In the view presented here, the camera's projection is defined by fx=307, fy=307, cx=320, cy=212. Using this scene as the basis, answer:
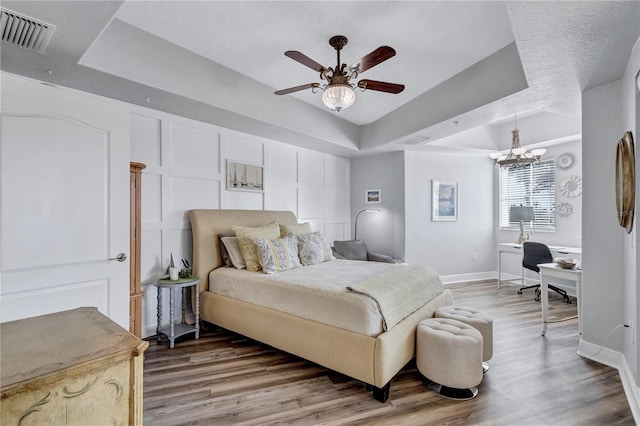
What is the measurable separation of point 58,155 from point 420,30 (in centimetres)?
288

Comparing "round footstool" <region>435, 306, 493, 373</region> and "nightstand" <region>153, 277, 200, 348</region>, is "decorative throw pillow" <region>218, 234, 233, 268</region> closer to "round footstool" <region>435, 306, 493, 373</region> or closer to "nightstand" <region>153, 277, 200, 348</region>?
"nightstand" <region>153, 277, 200, 348</region>

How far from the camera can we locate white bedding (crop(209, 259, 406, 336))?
220 cm

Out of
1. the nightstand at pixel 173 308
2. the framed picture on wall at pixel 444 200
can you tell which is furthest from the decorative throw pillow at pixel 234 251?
the framed picture on wall at pixel 444 200

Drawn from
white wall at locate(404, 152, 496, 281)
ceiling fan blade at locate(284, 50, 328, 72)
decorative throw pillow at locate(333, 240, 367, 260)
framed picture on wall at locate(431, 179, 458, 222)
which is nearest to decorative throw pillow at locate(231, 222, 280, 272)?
decorative throw pillow at locate(333, 240, 367, 260)

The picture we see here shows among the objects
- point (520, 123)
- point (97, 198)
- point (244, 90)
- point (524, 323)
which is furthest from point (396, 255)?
point (97, 198)

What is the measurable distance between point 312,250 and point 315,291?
3.90 feet

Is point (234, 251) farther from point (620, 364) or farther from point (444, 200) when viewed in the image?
point (444, 200)

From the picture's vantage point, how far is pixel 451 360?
2141mm

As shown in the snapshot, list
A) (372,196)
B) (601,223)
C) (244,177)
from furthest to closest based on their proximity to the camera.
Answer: (372,196) < (244,177) < (601,223)

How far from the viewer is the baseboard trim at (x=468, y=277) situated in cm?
571

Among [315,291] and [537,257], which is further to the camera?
[537,257]

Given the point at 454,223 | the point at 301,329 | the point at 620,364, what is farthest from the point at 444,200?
the point at 301,329

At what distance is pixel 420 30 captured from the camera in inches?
101

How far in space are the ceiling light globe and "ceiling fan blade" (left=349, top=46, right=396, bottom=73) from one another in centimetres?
15
